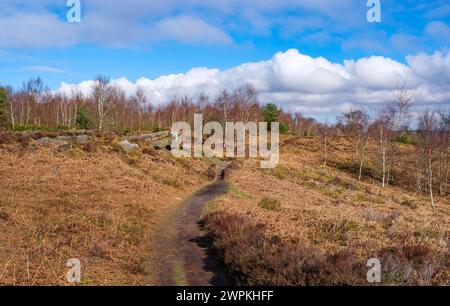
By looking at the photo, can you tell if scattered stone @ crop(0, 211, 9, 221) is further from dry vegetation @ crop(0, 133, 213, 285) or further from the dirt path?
the dirt path

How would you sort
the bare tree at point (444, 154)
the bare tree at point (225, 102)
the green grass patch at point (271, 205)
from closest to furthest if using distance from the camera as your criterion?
the green grass patch at point (271, 205), the bare tree at point (444, 154), the bare tree at point (225, 102)

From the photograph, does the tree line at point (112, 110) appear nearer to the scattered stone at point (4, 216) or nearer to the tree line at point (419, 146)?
the tree line at point (419, 146)

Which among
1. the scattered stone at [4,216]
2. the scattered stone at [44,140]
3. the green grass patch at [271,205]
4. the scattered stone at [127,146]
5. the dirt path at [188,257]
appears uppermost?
the scattered stone at [44,140]

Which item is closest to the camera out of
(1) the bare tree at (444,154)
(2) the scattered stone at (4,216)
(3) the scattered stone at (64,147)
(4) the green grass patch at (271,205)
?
(2) the scattered stone at (4,216)

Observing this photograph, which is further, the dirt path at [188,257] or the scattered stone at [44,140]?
the scattered stone at [44,140]

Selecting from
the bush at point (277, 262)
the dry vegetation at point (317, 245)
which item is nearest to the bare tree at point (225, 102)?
the dry vegetation at point (317, 245)

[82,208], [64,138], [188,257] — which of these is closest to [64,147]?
[64,138]

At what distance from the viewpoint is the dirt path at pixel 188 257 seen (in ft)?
37.0

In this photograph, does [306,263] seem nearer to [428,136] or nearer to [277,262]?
[277,262]

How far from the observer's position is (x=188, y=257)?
13.3m

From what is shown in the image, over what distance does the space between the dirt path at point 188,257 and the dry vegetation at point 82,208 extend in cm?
62

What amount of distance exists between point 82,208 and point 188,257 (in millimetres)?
6640
